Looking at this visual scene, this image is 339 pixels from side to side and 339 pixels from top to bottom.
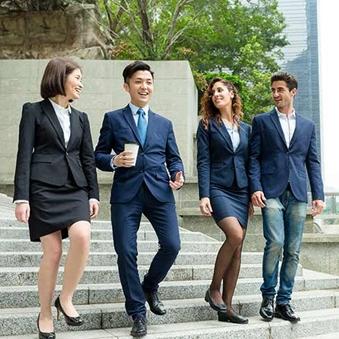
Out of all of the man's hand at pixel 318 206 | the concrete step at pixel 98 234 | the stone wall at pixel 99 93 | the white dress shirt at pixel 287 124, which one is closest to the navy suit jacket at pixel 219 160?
the white dress shirt at pixel 287 124

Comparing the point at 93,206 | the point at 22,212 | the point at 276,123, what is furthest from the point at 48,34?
the point at 22,212

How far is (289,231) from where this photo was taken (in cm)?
416

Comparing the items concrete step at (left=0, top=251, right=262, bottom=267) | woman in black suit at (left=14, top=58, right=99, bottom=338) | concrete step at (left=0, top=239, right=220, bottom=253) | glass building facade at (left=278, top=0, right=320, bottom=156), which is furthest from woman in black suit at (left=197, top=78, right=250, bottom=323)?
glass building facade at (left=278, top=0, right=320, bottom=156)

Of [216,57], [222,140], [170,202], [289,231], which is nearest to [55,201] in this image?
[170,202]

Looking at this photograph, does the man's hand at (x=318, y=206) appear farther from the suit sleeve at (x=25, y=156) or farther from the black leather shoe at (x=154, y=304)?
the suit sleeve at (x=25, y=156)

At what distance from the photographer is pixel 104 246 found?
5469 millimetres

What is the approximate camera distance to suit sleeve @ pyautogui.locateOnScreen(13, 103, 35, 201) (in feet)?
10.5

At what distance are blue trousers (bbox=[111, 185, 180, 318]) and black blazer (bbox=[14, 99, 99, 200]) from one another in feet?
1.30

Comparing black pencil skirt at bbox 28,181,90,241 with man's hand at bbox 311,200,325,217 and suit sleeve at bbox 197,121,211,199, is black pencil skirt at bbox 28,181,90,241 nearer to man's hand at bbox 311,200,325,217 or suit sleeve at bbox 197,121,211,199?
suit sleeve at bbox 197,121,211,199

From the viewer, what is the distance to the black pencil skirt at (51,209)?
3262 millimetres

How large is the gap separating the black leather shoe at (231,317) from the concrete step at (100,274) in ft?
3.23

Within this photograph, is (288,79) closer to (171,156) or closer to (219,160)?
(219,160)

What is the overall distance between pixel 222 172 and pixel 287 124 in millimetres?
734

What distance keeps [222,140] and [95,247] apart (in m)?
2.11
